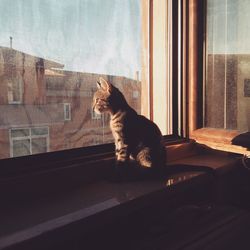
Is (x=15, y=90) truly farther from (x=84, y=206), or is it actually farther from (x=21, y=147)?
(x=84, y=206)

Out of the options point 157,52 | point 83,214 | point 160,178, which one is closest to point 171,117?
point 157,52

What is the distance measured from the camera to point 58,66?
1180 millimetres

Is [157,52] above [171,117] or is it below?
above

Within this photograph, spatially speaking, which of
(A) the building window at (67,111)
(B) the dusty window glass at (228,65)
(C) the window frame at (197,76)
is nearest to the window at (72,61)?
(A) the building window at (67,111)

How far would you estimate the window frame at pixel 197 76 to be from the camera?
1.67 meters

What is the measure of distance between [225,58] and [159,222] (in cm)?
97

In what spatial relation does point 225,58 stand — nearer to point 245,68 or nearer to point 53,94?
point 245,68

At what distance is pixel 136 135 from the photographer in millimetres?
1347

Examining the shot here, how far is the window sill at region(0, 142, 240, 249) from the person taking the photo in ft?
2.66

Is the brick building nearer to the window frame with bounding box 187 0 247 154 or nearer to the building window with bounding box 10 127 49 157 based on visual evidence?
the building window with bounding box 10 127 49 157

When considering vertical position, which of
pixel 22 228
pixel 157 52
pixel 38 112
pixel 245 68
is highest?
pixel 157 52

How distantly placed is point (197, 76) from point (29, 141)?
3.34ft

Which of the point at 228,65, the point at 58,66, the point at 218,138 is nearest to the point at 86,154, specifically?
the point at 58,66

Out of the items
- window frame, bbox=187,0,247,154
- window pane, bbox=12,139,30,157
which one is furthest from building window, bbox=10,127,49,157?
window frame, bbox=187,0,247,154
